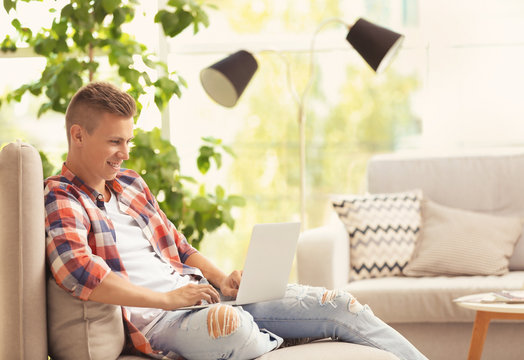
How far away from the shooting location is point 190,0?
10.0 feet

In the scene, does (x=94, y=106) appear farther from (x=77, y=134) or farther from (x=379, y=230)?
(x=379, y=230)

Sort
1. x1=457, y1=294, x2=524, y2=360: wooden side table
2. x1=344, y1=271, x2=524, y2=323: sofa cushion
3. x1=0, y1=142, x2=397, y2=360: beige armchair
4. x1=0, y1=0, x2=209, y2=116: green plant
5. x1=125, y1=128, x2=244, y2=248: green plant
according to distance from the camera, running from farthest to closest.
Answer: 1. x1=125, y1=128, x2=244, y2=248: green plant
2. x1=0, y1=0, x2=209, y2=116: green plant
3. x1=344, y1=271, x2=524, y2=323: sofa cushion
4. x1=457, y1=294, x2=524, y2=360: wooden side table
5. x1=0, y1=142, x2=397, y2=360: beige armchair

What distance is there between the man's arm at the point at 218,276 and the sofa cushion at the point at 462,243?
1.16m

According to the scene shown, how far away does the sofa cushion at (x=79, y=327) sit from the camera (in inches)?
65.2

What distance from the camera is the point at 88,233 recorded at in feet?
5.82

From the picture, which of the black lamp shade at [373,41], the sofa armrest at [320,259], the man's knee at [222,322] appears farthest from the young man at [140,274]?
the black lamp shade at [373,41]

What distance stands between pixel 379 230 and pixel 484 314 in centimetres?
81

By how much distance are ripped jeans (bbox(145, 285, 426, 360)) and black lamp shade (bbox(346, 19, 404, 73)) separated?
4.32ft

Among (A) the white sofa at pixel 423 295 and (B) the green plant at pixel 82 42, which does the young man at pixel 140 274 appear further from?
(B) the green plant at pixel 82 42

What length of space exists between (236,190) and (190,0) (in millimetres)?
1353

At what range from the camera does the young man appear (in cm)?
167

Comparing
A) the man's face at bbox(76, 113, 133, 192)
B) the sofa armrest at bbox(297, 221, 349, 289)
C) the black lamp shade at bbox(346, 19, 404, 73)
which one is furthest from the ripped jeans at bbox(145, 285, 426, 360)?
the black lamp shade at bbox(346, 19, 404, 73)

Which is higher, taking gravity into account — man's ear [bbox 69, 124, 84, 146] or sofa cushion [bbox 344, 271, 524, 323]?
man's ear [bbox 69, 124, 84, 146]

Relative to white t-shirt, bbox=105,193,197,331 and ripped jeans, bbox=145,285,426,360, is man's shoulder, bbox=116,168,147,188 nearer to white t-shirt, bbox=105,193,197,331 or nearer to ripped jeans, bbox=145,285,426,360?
white t-shirt, bbox=105,193,197,331
